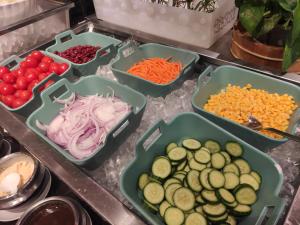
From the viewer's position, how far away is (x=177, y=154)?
1.08m

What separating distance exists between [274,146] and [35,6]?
5.71ft

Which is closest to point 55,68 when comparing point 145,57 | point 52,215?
point 145,57

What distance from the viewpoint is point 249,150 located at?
3.30 feet

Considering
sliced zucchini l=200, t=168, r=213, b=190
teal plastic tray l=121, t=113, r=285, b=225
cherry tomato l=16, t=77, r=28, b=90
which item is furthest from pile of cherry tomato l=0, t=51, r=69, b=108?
sliced zucchini l=200, t=168, r=213, b=190

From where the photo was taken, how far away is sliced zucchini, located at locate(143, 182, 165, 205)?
955 mm

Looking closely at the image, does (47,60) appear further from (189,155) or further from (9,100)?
(189,155)

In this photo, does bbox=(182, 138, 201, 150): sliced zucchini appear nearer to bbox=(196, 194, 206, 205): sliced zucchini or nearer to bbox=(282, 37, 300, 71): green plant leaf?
bbox=(196, 194, 206, 205): sliced zucchini

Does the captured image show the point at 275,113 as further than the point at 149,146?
Yes

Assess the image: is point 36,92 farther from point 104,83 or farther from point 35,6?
point 35,6

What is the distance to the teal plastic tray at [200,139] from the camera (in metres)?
0.87

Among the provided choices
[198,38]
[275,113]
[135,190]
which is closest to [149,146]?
[135,190]

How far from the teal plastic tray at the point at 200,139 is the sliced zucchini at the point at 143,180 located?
15mm

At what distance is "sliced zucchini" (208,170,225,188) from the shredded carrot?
22.3 inches

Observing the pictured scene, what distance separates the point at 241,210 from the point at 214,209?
9cm
